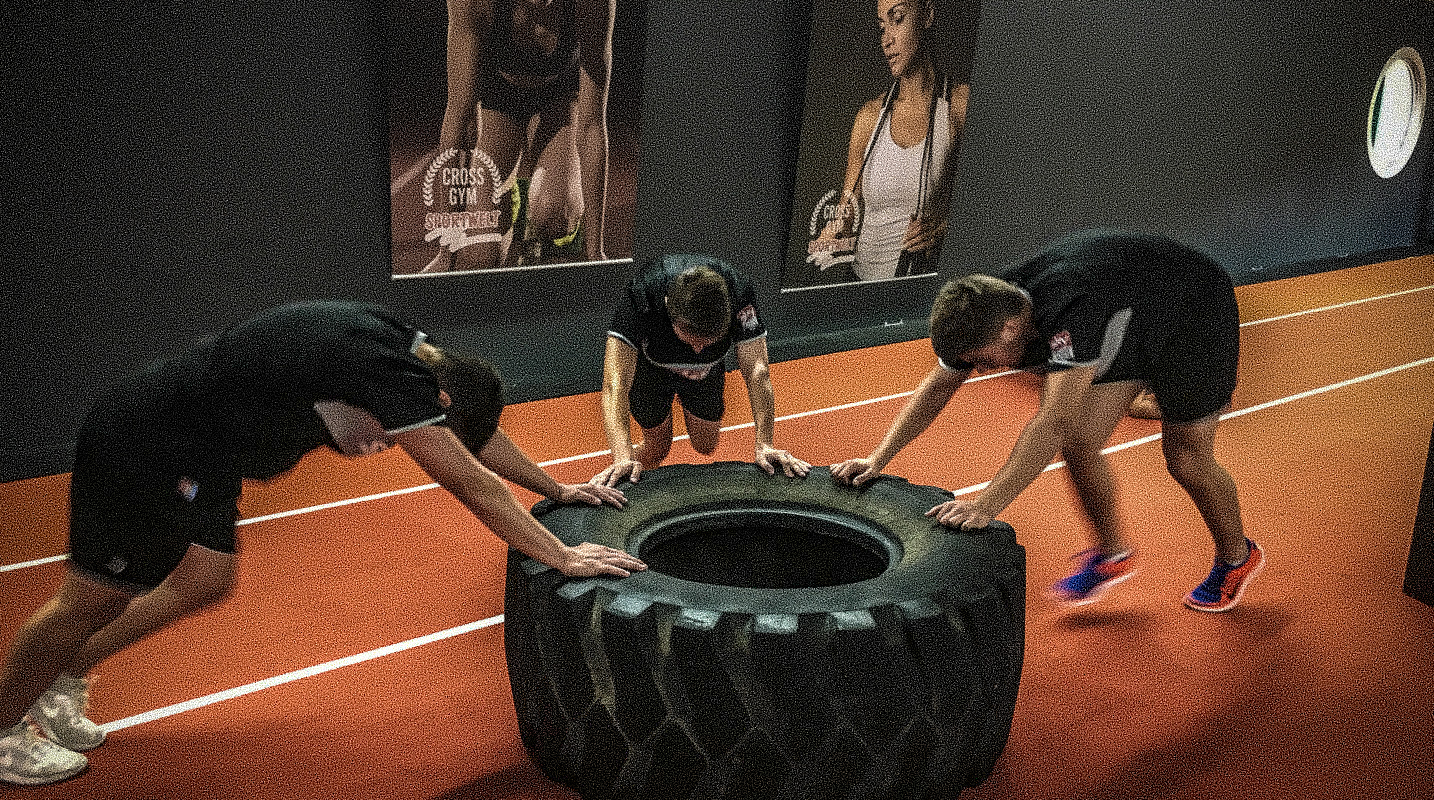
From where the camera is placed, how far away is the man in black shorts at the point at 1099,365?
328cm

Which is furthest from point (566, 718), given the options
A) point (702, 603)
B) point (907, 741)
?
point (907, 741)

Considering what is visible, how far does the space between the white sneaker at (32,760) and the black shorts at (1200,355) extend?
3.47m

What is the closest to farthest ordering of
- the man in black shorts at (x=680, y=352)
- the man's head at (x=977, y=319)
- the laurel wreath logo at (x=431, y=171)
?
the man's head at (x=977, y=319) < the man in black shorts at (x=680, y=352) < the laurel wreath logo at (x=431, y=171)

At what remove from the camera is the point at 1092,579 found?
164 inches

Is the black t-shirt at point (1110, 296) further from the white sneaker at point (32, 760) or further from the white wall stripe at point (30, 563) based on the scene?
the white wall stripe at point (30, 563)

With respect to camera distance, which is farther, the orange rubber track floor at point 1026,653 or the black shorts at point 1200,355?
the black shorts at point 1200,355

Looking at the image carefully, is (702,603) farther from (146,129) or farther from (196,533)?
(146,129)

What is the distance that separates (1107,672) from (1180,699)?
24 cm

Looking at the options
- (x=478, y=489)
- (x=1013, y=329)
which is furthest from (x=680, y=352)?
(x=478, y=489)

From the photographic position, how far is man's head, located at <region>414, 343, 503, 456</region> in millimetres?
2684

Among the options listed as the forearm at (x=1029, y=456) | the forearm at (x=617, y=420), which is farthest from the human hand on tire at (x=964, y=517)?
the forearm at (x=617, y=420)

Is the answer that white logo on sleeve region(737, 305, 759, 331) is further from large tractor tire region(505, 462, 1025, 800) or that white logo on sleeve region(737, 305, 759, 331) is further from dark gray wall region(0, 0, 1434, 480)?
dark gray wall region(0, 0, 1434, 480)

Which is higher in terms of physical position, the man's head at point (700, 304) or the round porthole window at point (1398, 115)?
the round porthole window at point (1398, 115)

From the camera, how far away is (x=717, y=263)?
4012mm
